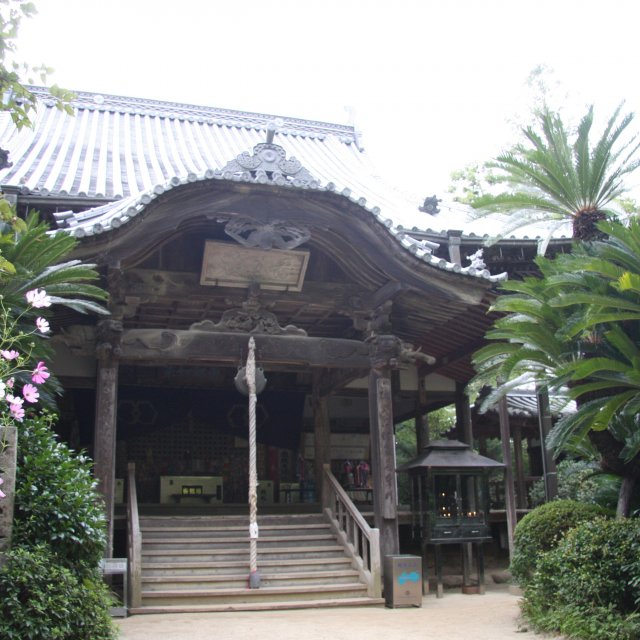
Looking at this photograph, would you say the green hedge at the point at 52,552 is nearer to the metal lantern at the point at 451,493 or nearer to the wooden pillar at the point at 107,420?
the wooden pillar at the point at 107,420

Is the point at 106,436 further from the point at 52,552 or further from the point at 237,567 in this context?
the point at 52,552

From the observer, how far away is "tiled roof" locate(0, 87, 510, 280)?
977 centimetres

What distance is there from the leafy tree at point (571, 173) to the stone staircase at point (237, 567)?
210 inches

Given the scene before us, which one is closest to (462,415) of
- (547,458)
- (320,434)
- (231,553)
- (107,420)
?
(547,458)

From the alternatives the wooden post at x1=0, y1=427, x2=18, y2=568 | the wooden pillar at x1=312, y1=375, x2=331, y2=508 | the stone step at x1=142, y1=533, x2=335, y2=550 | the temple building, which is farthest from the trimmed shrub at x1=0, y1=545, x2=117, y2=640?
the wooden pillar at x1=312, y1=375, x2=331, y2=508

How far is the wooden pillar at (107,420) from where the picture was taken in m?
9.38

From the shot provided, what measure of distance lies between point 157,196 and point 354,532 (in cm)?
534

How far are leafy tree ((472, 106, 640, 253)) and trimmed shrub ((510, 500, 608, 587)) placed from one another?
129 inches

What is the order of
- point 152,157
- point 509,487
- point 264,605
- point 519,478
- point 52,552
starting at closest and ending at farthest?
point 52,552 → point 264,605 → point 509,487 → point 152,157 → point 519,478

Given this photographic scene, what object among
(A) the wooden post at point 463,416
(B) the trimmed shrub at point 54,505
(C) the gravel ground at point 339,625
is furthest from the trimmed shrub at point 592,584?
(A) the wooden post at point 463,416

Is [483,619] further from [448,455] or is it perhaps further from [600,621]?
[448,455]

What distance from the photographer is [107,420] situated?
31.4ft

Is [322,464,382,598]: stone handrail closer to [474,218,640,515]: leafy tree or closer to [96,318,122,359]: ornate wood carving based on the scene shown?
[474,218,640,515]: leafy tree

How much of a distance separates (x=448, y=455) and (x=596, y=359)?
16.3ft
